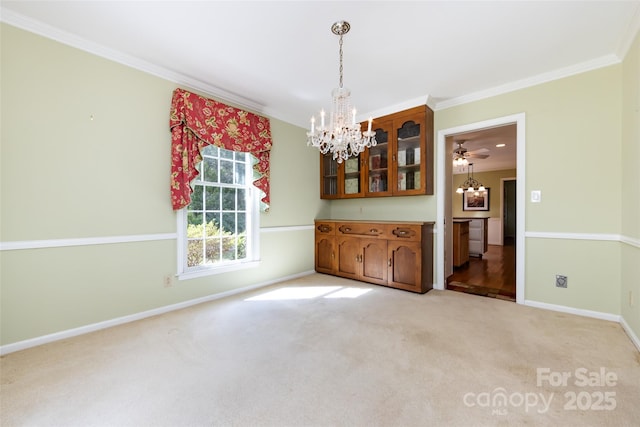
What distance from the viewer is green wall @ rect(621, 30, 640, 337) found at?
211 centimetres

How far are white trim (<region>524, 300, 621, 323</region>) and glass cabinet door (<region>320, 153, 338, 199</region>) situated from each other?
9.67 feet


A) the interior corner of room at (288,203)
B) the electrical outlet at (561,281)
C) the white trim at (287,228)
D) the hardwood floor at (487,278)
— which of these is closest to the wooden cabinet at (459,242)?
the hardwood floor at (487,278)

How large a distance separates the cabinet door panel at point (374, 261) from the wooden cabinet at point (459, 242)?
1829 millimetres

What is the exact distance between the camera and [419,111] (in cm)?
349

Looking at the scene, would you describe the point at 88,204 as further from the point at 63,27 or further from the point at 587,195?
the point at 587,195

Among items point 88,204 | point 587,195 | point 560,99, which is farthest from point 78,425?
point 560,99

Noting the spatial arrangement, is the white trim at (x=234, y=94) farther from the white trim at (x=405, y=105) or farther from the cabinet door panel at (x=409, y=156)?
the cabinet door panel at (x=409, y=156)

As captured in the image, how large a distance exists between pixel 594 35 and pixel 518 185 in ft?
4.70

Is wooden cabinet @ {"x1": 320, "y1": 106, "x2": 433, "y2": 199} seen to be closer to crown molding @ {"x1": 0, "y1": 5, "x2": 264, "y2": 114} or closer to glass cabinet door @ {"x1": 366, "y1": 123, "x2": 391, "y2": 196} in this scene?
glass cabinet door @ {"x1": 366, "y1": 123, "x2": 391, "y2": 196}

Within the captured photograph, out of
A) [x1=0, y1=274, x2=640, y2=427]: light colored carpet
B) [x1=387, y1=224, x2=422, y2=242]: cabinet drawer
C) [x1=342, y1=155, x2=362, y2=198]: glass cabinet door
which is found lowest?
[x1=0, y1=274, x2=640, y2=427]: light colored carpet

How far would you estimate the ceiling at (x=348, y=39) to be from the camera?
1.96 metres

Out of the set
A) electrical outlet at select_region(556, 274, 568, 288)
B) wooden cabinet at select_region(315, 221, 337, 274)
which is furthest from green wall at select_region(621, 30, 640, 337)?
wooden cabinet at select_region(315, 221, 337, 274)

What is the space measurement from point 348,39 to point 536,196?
8.43 ft

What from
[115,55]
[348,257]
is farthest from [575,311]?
[115,55]
